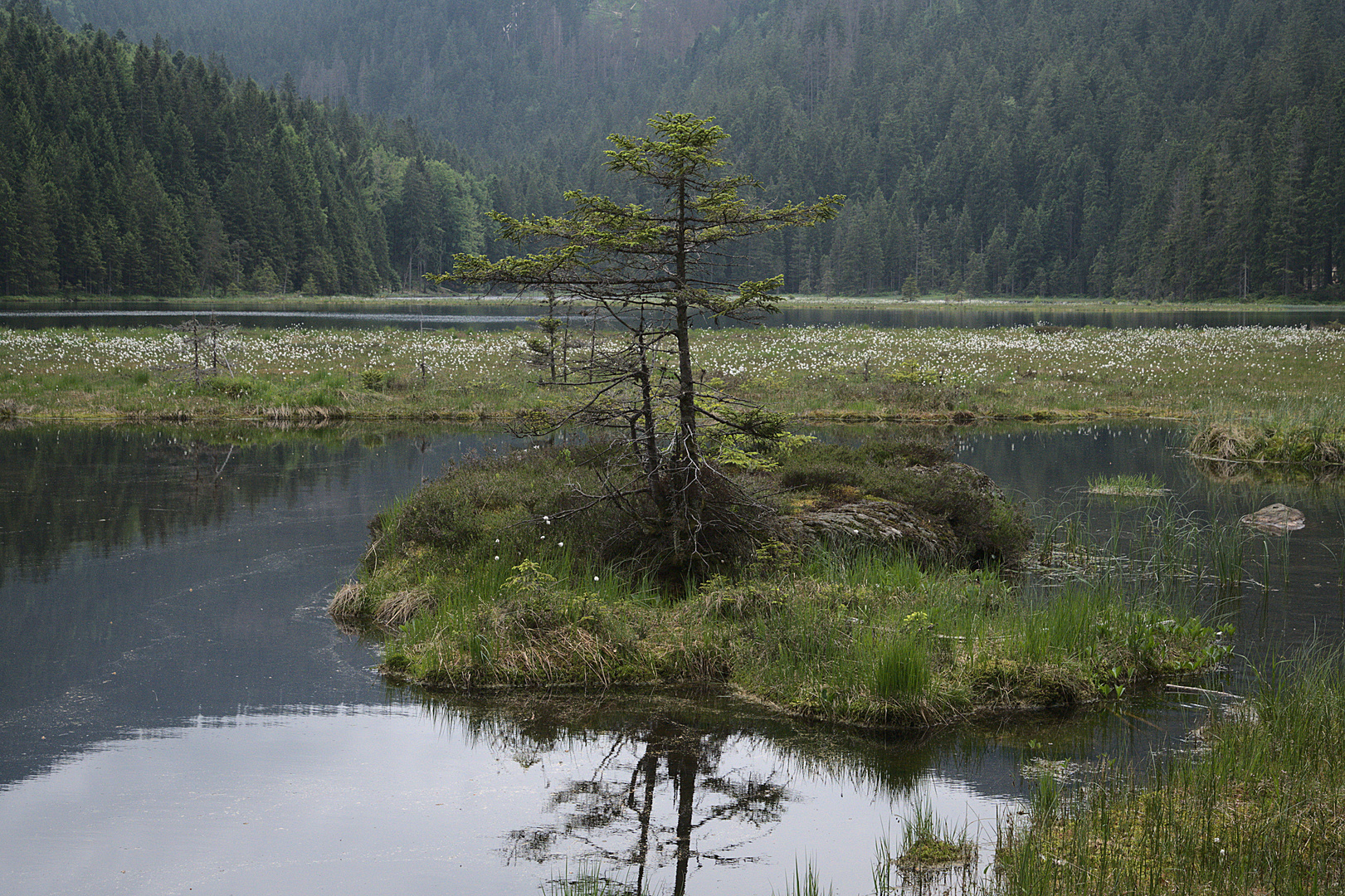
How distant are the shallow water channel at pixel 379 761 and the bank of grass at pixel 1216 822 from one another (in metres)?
0.65

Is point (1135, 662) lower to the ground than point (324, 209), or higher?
lower

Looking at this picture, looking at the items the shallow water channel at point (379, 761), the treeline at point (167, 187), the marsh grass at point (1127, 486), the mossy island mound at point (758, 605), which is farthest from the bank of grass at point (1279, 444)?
the treeline at point (167, 187)

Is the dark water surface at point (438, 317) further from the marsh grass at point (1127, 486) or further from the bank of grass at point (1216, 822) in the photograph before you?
the bank of grass at point (1216, 822)

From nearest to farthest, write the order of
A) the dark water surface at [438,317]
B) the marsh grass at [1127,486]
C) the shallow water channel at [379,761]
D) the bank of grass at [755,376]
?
the shallow water channel at [379,761], the marsh grass at [1127,486], the bank of grass at [755,376], the dark water surface at [438,317]

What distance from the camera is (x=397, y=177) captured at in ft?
623

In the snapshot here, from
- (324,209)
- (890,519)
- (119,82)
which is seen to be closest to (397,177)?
(324,209)

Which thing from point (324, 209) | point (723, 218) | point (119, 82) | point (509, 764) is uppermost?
point (119, 82)

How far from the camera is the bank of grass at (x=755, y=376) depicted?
114ft

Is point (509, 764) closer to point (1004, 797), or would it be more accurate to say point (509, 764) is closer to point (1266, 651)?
point (1004, 797)

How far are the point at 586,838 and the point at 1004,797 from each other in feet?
10.9

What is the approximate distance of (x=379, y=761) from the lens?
9.36 meters

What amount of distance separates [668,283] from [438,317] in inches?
3445

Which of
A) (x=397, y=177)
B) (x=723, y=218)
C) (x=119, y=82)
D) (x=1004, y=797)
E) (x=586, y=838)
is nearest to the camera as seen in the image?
(x=586, y=838)

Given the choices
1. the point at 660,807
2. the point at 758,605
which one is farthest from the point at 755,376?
the point at 660,807
